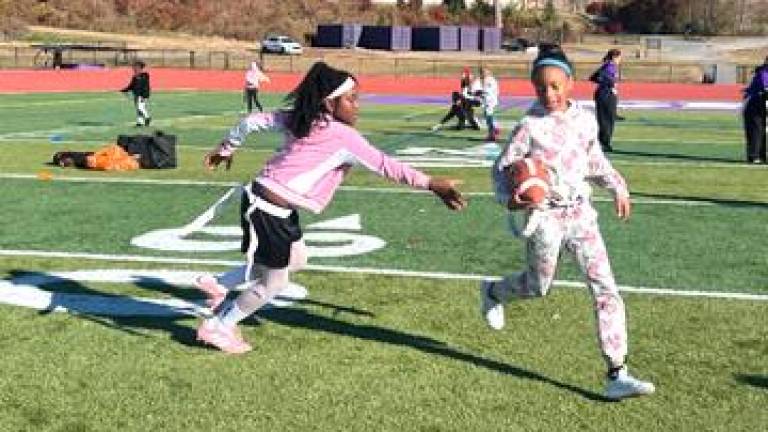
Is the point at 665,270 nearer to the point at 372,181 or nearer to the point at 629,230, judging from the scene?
the point at 629,230

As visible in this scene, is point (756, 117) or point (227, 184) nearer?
point (227, 184)

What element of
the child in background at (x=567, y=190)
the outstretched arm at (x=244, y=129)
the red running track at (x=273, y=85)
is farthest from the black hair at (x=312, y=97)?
the red running track at (x=273, y=85)

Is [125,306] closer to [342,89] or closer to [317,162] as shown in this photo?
[317,162]

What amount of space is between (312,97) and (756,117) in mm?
13279

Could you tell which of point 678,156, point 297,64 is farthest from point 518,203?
point 297,64

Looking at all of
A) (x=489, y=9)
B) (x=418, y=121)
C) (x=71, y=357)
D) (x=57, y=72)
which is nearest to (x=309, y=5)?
(x=489, y=9)

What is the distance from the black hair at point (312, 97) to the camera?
6.05 meters

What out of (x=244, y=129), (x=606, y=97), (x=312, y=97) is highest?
(x=312, y=97)

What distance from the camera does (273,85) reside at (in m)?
47.0

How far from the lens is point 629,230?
421 inches

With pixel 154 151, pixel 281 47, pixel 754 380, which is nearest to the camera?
pixel 754 380

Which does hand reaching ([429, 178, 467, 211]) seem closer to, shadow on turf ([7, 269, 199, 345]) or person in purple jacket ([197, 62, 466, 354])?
person in purple jacket ([197, 62, 466, 354])

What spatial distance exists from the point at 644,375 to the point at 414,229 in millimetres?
4798

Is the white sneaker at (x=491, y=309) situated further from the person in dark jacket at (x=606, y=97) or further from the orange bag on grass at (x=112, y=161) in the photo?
the person in dark jacket at (x=606, y=97)
